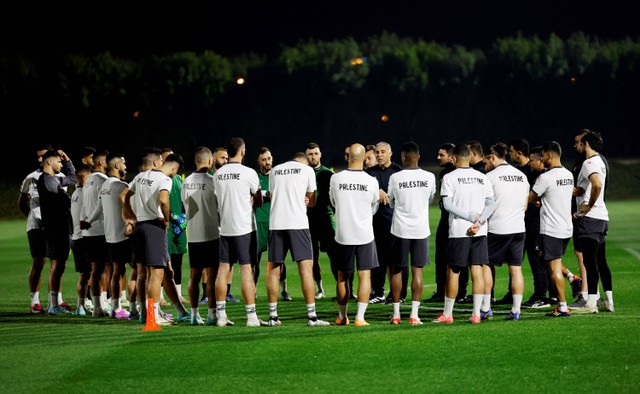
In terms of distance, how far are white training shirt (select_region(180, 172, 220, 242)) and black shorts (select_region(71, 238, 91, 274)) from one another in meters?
2.60

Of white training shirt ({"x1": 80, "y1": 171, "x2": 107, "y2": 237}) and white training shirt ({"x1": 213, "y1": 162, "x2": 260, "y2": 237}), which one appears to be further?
white training shirt ({"x1": 80, "y1": 171, "x2": 107, "y2": 237})

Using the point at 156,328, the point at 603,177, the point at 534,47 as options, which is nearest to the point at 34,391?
the point at 156,328

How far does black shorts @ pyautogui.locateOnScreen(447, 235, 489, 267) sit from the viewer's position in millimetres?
13078

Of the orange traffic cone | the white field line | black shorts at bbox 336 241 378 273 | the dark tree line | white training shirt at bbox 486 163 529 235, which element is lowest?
the orange traffic cone

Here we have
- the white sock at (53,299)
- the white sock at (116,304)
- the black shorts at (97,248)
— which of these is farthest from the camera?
the white sock at (53,299)

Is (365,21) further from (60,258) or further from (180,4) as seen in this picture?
(60,258)

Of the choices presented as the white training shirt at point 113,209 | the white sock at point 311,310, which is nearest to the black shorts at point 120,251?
the white training shirt at point 113,209

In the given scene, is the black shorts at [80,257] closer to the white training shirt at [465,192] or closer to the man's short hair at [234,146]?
the man's short hair at [234,146]

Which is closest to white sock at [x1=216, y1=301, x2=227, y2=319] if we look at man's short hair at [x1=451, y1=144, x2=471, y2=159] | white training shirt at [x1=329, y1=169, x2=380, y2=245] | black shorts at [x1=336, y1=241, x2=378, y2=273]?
black shorts at [x1=336, y1=241, x2=378, y2=273]

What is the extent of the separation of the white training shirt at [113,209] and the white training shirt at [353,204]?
310 cm

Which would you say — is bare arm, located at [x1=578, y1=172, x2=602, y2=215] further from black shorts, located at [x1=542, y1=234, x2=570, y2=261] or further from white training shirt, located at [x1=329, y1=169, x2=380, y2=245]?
white training shirt, located at [x1=329, y1=169, x2=380, y2=245]

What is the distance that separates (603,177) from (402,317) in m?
3.31

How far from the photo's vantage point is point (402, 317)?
1405 cm

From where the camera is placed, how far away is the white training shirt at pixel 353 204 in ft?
42.6
